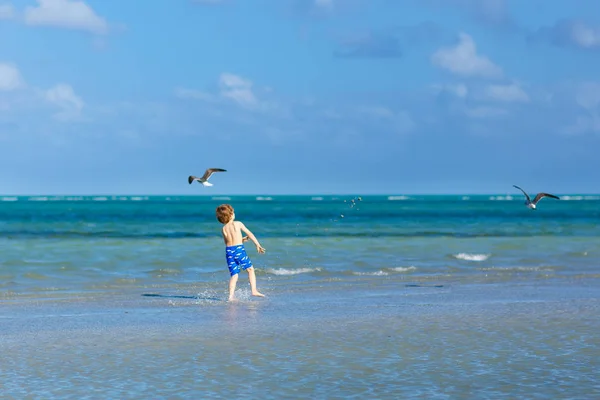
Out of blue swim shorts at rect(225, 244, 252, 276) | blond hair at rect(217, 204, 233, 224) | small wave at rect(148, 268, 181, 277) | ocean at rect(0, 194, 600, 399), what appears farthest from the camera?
small wave at rect(148, 268, 181, 277)

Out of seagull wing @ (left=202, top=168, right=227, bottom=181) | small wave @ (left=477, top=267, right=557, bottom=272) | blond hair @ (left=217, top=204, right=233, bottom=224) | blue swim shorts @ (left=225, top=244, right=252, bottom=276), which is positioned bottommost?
small wave @ (left=477, top=267, right=557, bottom=272)

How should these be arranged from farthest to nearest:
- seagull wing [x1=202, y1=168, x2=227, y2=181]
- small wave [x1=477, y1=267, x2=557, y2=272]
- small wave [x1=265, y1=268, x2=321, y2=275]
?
small wave [x1=477, y1=267, x2=557, y2=272] → small wave [x1=265, y1=268, x2=321, y2=275] → seagull wing [x1=202, y1=168, x2=227, y2=181]

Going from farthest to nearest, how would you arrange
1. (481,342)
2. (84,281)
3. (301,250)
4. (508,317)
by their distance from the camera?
(301,250), (84,281), (508,317), (481,342)

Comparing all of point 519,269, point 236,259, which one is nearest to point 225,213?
point 236,259

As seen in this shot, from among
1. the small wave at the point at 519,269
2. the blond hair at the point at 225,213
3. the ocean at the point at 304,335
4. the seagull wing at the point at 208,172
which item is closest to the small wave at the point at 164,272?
the ocean at the point at 304,335

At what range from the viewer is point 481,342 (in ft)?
34.3

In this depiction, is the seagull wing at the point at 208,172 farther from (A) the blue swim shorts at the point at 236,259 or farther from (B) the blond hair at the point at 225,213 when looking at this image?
(A) the blue swim shorts at the point at 236,259

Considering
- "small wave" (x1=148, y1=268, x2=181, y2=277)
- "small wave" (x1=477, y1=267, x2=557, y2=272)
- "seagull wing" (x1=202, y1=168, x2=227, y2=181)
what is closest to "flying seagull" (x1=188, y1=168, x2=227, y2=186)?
"seagull wing" (x1=202, y1=168, x2=227, y2=181)

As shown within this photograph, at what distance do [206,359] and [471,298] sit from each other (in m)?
7.11

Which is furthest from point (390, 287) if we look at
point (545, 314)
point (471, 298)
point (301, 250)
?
point (301, 250)

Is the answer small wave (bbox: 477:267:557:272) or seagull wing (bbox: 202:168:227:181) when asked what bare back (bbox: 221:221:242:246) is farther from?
small wave (bbox: 477:267:557:272)

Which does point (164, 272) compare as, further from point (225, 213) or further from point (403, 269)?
point (225, 213)

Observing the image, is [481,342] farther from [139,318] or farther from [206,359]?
[139,318]

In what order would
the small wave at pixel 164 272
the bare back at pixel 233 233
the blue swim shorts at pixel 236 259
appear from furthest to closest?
the small wave at pixel 164 272 < the blue swim shorts at pixel 236 259 < the bare back at pixel 233 233
